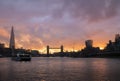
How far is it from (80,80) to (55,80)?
Answer: 5.29 meters

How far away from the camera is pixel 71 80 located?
195 ft

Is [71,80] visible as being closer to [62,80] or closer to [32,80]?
[62,80]

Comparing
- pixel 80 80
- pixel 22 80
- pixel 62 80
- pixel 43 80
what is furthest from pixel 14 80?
pixel 80 80

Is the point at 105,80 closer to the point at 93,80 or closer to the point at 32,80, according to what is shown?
the point at 93,80

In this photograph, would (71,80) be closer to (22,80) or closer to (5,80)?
(22,80)

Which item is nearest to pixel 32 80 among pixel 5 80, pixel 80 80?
pixel 5 80

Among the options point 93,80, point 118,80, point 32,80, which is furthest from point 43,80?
point 118,80

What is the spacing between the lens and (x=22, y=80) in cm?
6003

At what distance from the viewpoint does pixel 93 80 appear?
59.6 m

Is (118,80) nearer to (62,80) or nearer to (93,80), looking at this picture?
(93,80)

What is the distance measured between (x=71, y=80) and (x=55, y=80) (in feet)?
11.4

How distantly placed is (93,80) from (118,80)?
517 cm

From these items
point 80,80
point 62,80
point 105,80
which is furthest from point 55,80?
point 105,80

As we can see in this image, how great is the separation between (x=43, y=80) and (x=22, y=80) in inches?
175
